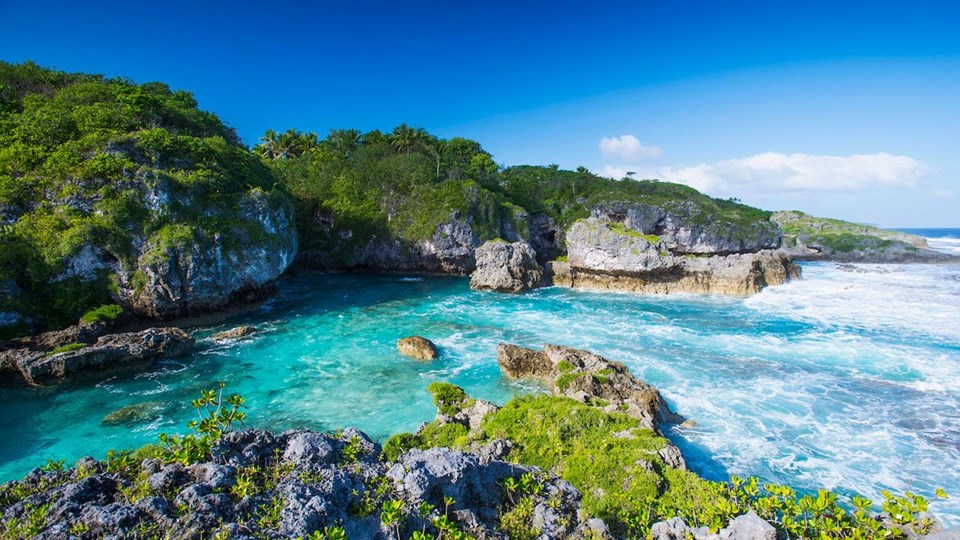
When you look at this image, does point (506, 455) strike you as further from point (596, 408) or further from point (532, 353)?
point (532, 353)

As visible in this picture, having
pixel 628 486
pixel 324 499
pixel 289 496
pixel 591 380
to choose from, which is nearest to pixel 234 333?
pixel 591 380

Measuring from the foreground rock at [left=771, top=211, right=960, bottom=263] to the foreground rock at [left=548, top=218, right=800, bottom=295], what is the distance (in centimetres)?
3642

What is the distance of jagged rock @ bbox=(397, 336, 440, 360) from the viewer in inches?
982

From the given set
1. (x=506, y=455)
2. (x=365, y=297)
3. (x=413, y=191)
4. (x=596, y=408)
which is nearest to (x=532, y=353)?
(x=596, y=408)

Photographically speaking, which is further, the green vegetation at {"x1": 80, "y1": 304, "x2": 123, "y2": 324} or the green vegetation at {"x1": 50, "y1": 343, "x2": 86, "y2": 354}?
the green vegetation at {"x1": 80, "y1": 304, "x2": 123, "y2": 324}

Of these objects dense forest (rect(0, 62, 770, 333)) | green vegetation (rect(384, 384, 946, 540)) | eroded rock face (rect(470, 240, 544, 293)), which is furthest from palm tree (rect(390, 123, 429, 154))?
green vegetation (rect(384, 384, 946, 540))

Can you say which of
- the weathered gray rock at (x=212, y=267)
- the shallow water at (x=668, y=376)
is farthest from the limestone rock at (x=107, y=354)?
the weathered gray rock at (x=212, y=267)

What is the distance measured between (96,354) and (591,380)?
2520 cm

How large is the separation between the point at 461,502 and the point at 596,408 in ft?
28.1

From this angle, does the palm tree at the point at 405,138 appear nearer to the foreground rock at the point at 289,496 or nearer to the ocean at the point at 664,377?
the ocean at the point at 664,377

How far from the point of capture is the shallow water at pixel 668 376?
1602 cm

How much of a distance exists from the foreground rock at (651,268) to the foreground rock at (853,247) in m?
36.4

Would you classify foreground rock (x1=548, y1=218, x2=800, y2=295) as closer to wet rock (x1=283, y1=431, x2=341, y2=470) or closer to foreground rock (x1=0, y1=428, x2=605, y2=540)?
foreground rock (x1=0, y1=428, x2=605, y2=540)

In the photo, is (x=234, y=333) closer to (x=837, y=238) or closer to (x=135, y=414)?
(x=135, y=414)
